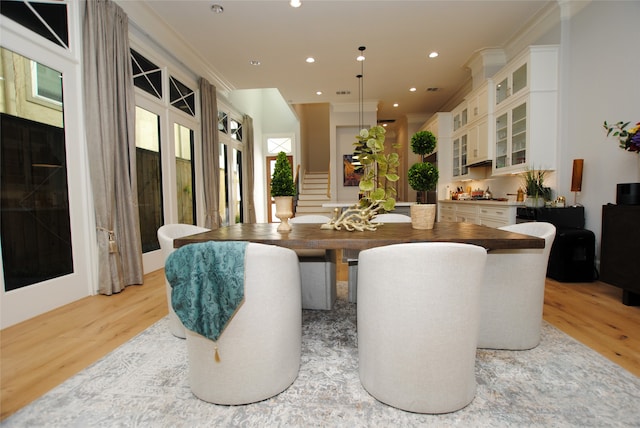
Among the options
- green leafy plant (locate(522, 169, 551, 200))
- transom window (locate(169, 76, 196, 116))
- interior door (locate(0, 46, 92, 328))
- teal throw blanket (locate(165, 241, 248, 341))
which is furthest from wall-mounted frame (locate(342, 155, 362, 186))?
teal throw blanket (locate(165, 241, 248, 341))

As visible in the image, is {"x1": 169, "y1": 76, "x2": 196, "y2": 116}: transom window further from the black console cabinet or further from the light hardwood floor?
the black console cabinet

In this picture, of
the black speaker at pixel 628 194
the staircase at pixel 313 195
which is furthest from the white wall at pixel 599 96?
the staircase at pixel 313 195

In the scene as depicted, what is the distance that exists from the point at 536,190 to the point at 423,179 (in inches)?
50.5

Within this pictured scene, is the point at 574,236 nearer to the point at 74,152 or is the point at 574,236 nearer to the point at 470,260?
the point at 470,260

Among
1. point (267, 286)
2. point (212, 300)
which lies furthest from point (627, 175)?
point (212, 300)

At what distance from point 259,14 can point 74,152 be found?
2575mm

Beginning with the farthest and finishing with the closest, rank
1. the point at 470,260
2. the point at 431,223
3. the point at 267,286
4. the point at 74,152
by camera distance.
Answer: the point at 74,152 < the point at 431,223 < the point at 267,286 < the point at 470,260

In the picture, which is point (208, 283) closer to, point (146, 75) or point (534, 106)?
point (146, 75)

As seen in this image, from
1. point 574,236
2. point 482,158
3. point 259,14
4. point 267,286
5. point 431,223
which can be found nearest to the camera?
point 267,286

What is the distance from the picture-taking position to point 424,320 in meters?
1.11

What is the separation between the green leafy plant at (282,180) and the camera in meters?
1.74

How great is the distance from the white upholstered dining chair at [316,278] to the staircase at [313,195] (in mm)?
5350

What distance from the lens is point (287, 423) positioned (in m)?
1.16

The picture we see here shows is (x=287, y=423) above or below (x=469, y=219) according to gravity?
below
